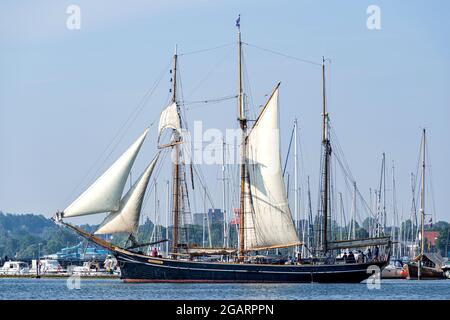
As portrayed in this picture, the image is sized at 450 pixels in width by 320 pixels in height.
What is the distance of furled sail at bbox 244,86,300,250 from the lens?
7738 centimetres

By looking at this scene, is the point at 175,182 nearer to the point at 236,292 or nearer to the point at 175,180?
the point at 175,180

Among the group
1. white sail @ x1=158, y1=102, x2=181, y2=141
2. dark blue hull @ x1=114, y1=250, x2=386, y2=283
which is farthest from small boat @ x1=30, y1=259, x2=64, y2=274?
white sail @ x1=158, y1=102, x2=181, y2=141

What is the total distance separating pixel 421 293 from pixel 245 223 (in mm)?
14411

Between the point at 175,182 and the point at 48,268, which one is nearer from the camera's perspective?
the point at 175,182

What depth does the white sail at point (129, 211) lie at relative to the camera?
74375 mm

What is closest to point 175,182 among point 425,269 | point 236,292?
point 236,292

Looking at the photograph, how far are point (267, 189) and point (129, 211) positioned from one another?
9.56m

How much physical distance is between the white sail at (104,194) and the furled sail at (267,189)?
→ 9491 millimetres

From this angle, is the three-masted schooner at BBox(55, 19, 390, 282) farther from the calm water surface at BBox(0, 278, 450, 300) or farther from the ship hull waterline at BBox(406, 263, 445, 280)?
the ship hull waterline at BBox(406, 263, 445, 280)

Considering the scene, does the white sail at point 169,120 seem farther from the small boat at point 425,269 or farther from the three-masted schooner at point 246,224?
the small boat at point 425,269

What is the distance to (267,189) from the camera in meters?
77.7

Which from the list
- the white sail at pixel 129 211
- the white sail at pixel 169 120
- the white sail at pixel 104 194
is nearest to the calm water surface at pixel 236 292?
the white sail at pixel 129 211
